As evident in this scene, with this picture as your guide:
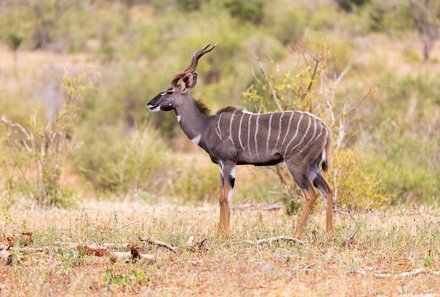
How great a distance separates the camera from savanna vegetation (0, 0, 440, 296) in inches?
273

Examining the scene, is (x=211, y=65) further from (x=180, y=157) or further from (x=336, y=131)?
(x=336, y=131)

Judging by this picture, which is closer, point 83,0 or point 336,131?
point 336,131

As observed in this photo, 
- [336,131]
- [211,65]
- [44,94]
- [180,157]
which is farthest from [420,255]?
[211,65]

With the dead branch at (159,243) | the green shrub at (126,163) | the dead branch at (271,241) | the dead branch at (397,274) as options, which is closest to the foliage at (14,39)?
the green shrub at (126,163)

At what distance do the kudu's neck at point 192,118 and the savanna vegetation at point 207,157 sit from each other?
0.23 metres

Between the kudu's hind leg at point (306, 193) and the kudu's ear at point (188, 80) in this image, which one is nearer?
the kudu's hind leg at point (306, 193)

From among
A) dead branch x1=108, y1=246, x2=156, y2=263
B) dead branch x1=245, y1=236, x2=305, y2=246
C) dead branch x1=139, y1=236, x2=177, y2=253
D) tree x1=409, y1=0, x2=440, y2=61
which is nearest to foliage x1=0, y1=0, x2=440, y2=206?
tree x1=409, y1=0, x2=440, y2=61

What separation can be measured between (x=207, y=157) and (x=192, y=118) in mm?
7687

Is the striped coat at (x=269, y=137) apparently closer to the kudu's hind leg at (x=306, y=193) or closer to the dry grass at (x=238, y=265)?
the kudu's hind leg at (x=306, y=193)

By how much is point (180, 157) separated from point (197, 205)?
4969 millimetres

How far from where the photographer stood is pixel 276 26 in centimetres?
3250

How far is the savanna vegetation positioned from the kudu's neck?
0.23m

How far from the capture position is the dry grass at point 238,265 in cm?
641

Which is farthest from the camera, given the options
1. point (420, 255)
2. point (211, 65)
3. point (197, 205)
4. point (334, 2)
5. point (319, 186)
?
point (334, 2)
